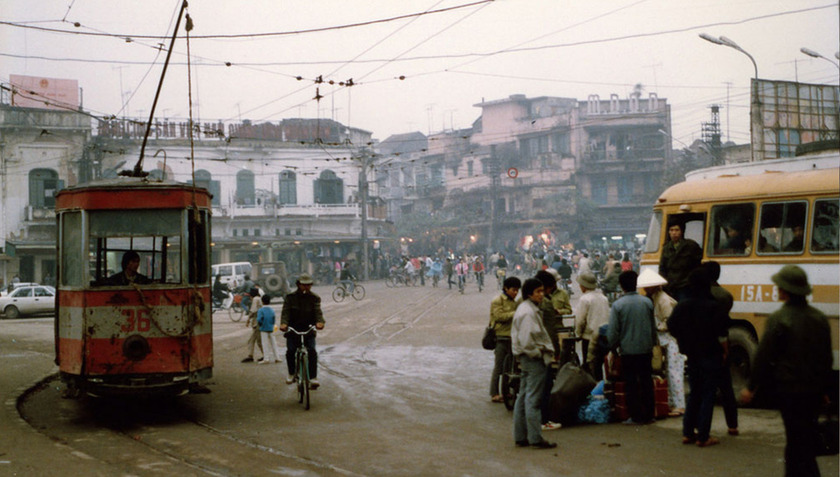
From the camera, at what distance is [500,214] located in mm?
69312

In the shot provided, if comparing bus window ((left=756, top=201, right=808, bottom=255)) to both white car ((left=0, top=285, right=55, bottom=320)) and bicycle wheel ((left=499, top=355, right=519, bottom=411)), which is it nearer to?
bicycle wheel ((left=499, top=355, right=519, bottom=411))

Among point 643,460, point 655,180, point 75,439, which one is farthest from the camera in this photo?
point 655,180

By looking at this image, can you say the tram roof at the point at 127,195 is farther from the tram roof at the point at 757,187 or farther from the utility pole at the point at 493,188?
the utility pole at the point at 493,188

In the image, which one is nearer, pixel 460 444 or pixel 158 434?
pixel 460 444

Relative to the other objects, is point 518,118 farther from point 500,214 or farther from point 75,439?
point 75,439

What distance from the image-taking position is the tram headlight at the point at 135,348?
376 inches

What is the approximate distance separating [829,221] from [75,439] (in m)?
8.64

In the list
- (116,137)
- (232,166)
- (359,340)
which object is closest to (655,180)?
(232,166)

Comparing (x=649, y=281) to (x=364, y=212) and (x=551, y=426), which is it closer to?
(x=551, y=426)

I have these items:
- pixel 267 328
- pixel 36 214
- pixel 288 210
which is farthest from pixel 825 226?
pixel 288 210

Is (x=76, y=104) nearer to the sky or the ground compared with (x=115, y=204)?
nearer to the sky

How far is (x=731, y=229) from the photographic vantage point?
34.3 feet

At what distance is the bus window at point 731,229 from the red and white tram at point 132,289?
6.38 metres

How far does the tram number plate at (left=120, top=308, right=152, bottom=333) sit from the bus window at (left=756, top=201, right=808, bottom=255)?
730 cm
